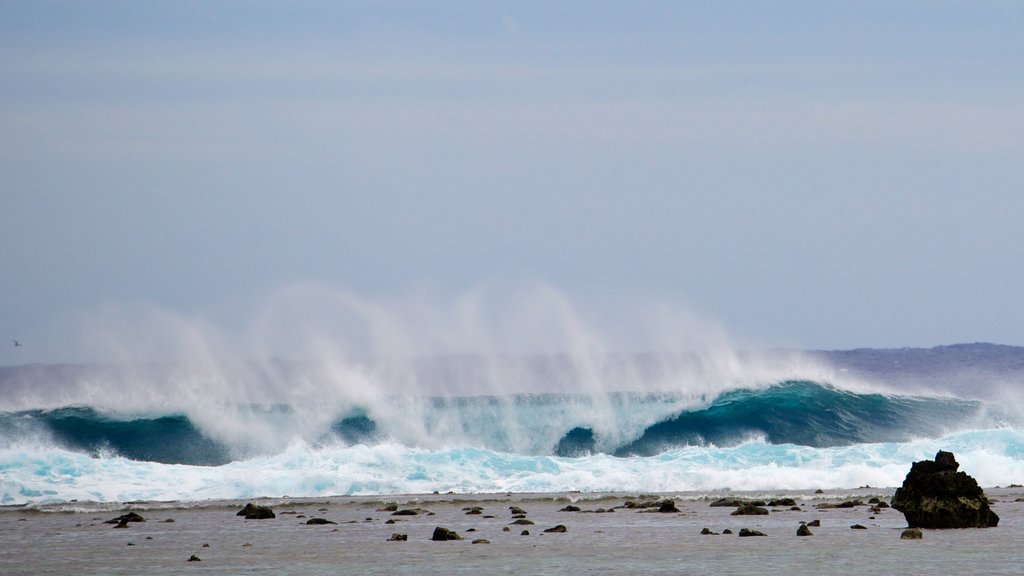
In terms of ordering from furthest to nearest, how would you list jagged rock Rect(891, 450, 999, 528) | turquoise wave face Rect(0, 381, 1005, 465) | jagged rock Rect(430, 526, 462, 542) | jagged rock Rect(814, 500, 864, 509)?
turquoise wave face Rect(0, 381, 1005, 465) < jagged rock Rect(814, 500, 864, 509) < jagged rock Rect(430, 526, 462, 542) < jagged rock Rect(891, 450, 999, 528)

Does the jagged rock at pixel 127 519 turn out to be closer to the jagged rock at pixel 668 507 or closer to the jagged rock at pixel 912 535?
the jagged rock at pixel 668 507

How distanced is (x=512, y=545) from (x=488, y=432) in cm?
2954

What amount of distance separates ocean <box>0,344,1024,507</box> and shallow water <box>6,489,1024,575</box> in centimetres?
709

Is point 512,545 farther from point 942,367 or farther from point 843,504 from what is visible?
point 942,367

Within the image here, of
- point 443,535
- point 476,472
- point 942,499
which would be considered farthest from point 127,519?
point 942,499

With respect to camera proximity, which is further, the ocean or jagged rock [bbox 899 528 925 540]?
the ocean

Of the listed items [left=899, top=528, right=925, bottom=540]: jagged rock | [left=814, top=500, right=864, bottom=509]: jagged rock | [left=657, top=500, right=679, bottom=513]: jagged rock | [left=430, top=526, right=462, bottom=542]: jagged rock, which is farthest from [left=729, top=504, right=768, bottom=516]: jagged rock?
[left=430, top=526, right=462, bottom=542]: jagged rock

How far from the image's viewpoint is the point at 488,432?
46875mm

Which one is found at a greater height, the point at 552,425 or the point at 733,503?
the point at 552,425

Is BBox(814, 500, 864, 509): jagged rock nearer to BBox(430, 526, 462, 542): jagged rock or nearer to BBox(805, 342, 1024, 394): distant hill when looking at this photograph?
BBox(430, 526, 462, 542): jagged rock

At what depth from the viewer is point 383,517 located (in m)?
23.8

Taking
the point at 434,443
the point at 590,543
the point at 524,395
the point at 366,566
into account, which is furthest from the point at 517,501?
the point at 524,395

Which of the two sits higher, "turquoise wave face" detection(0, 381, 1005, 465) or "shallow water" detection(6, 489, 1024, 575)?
"turquoise wave face" detection(0, 381, 1005, 465)

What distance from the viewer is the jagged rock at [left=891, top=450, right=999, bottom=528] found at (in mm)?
18000
